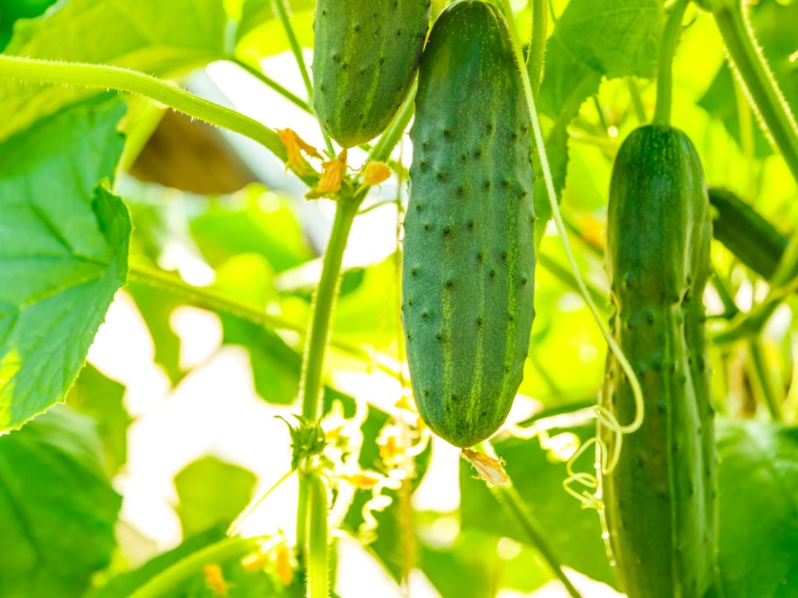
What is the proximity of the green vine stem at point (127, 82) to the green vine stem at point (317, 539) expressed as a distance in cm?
29

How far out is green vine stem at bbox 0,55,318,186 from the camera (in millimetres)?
691

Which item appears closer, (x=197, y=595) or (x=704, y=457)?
(x=704, y=457)

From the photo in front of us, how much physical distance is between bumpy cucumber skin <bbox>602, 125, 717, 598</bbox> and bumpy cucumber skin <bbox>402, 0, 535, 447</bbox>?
147mm

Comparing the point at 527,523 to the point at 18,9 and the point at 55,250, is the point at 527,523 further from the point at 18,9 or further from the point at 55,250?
the point at 18,9

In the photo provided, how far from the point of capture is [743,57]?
29.3 inches

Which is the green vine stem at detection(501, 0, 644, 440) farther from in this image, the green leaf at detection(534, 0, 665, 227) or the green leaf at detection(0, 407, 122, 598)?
the green leaf at detection(0, 407, 122, 598)

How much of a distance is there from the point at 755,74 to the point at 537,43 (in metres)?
0.20

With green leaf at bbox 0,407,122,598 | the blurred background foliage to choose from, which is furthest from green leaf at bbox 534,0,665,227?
green leaf at bbox 0,407,122,598

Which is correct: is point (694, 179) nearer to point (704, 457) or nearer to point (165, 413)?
point (704, 457)

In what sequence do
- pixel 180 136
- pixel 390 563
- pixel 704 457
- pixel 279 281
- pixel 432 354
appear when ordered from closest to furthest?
pixel 432 354
pixel 704 457
pixel 390 563
pixel 279 281
pixel 180 136

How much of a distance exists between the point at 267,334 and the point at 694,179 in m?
0.75

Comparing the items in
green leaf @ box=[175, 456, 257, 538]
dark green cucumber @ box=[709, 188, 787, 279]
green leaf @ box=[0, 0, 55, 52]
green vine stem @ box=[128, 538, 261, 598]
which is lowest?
green leaf @ box=[175, 456, 257, 538]

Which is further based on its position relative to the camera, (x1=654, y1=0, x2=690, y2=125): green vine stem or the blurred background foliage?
the blurred background foliage

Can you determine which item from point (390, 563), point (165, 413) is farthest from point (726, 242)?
point (165, 413)
